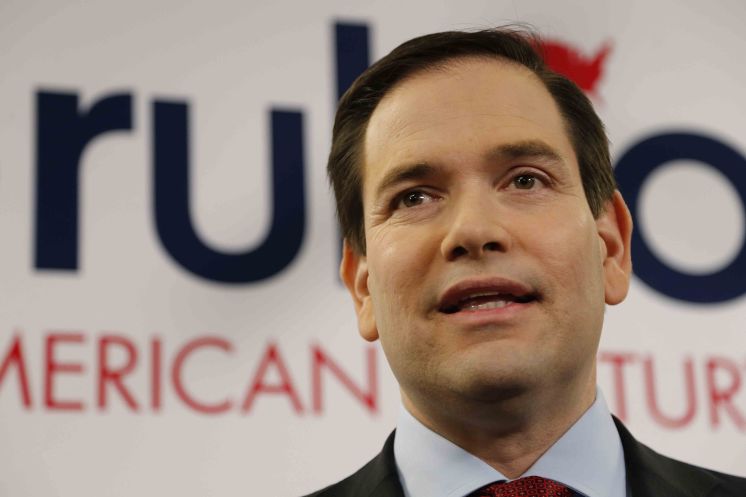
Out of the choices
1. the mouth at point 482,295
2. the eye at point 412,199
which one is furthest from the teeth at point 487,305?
the eye at point 412,199

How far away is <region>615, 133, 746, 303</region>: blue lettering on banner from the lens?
2.84m

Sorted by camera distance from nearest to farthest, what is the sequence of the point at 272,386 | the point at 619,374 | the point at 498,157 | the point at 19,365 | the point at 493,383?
the point at 493,383
the point at 498,157
the point at 19,365
the point at 272,386
the point at 619,374

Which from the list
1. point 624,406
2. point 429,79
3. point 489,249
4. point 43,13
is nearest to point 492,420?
point 489,249

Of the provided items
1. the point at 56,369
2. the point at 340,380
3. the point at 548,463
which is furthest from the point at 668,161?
the point at 548,463

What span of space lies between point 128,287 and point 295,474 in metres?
0.44

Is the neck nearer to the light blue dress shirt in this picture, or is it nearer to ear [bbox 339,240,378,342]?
the light blue dress shirt

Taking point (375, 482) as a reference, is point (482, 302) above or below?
above

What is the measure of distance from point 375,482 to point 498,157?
1.23 feet

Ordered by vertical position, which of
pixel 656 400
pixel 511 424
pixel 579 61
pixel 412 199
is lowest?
pixel 656 400

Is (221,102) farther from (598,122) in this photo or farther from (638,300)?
(598,122)

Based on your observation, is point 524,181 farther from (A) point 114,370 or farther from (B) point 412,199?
(A) point 114,370

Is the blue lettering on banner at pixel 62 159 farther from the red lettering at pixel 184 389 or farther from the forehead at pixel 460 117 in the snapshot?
the forehead at pixel 460 117

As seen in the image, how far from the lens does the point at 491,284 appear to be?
138 cm

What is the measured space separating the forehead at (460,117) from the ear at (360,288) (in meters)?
0.11
